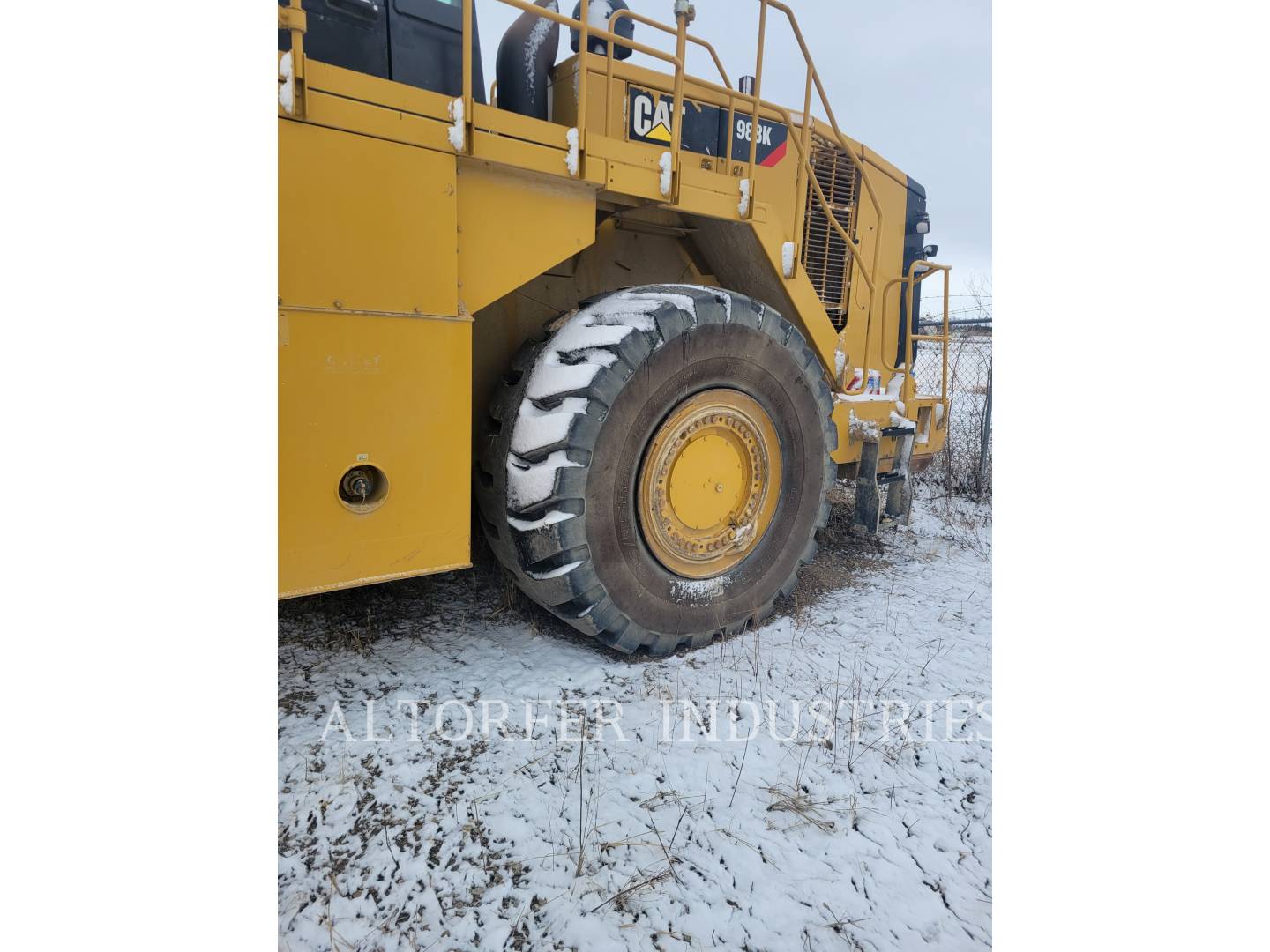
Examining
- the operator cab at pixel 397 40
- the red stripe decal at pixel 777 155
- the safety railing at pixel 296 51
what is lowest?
the safety railing at pixel 296 51

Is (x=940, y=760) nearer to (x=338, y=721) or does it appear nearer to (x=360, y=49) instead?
(x=338, y=721)

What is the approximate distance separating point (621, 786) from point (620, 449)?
1.22 m

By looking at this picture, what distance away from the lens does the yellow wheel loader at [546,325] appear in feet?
7.52

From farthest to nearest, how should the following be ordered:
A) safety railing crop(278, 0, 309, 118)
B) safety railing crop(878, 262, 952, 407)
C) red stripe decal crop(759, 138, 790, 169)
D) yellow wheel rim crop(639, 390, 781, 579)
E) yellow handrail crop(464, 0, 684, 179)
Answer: safety railing crop(878, 262, 952, 407)
red stripe decal crop(759, 138, 790, 169)
yellow wheel rim crop(639, 390, 781, 579)
yellow handrail crop(464, 0, 684, 179)
safety railing crop(278, 0, 309, 118)

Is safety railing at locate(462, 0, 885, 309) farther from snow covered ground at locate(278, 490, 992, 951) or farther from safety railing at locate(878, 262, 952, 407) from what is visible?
snow covered ground at locate(278, 490, 992, 951)

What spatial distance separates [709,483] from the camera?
325cm

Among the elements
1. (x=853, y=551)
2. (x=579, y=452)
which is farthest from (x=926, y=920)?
(x=853, y=551)

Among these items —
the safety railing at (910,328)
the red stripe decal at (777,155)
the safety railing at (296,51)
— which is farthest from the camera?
the safety railing at (910,328)

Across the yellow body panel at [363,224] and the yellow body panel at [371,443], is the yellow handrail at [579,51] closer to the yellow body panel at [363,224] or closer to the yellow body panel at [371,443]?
the yellow body panel at [363,224]

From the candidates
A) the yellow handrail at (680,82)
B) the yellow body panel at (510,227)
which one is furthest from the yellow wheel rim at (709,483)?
the yellow handrail at (680,82)

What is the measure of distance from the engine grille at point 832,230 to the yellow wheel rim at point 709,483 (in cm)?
195

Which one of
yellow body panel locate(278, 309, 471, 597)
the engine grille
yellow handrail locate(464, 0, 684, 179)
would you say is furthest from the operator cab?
the engine grille

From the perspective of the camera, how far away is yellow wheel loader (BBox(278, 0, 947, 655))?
2293mm

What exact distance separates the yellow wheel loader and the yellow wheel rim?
0.04 ft
